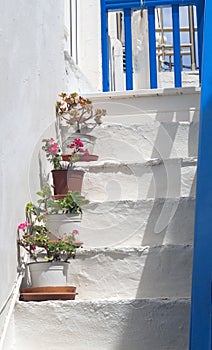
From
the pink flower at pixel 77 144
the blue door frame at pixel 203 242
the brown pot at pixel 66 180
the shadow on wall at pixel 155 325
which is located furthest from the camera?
the pink flower at pixel 77 144

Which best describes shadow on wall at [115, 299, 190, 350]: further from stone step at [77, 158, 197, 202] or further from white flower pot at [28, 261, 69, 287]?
stone step at [77, 158, 197, 202]

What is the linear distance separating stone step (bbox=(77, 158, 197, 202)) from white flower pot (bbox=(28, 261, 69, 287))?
77cm

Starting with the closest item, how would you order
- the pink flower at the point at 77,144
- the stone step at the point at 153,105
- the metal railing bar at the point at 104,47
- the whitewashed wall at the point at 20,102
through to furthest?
1. the whitewashed wall at the point at 20,102
2. the pink flower at the point at 77,144
3. the stone step at the point at 153,105
4. the metal railing bar at the point at 104,47

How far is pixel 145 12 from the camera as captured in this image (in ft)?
18.6

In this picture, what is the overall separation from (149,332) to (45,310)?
41 centimetres

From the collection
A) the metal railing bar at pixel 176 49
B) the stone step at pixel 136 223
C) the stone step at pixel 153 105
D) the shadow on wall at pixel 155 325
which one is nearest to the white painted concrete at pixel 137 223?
the stone step at pixel 136 223

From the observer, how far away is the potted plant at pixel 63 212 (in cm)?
342

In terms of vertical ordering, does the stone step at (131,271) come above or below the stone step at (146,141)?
below

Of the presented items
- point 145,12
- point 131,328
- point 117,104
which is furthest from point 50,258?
point 145,12

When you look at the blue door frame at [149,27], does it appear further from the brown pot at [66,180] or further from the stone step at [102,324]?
the stone step at [102,324]

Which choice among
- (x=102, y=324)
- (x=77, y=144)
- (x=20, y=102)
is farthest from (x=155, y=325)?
(x=77, y=144)

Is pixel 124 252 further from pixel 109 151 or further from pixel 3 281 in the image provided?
pixel 109 151

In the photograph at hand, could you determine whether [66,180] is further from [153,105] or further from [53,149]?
[153,105]

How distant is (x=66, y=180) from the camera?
12.1 feet
